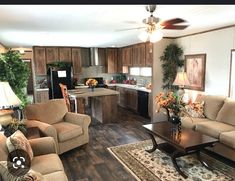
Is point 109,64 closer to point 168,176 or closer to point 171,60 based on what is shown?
point 171,60

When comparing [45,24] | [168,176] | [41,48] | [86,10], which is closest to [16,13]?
[45,24]

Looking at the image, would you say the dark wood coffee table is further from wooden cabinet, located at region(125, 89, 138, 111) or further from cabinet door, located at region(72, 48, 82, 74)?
cabinet door, located at region(72, 48, 82, 74)

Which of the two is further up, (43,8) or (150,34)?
(43,8)

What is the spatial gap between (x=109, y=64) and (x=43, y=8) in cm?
581

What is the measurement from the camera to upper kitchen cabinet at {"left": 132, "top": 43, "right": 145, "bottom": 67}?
6.54 metres

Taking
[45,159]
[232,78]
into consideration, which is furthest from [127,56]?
[45,159]

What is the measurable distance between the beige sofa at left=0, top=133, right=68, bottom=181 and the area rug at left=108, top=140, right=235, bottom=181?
3.92 ft

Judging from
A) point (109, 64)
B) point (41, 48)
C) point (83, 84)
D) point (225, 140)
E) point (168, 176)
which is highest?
point (41, 48)

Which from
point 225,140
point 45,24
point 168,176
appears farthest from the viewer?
point 45,24

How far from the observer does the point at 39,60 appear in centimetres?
725

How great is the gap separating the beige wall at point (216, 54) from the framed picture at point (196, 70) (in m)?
0.10

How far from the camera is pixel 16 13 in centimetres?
289

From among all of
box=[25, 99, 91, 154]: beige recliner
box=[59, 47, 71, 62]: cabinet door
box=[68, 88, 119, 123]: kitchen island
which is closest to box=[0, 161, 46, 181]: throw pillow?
box=[25, 99, 91, 154]: beige recliner

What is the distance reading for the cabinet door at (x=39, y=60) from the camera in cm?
721
